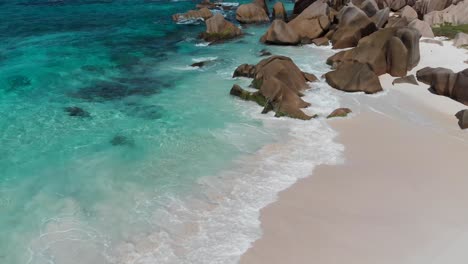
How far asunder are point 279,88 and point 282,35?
12690 millimetres

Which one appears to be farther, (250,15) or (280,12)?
(280,12)

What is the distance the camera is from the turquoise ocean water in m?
13.0

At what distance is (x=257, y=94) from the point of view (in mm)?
22688

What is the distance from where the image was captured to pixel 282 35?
33.5 meters

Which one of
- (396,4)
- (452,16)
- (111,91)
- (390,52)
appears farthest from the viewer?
(396,4)

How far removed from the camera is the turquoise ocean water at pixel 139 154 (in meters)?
13.0

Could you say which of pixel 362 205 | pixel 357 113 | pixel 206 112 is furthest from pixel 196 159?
pixel 357 113

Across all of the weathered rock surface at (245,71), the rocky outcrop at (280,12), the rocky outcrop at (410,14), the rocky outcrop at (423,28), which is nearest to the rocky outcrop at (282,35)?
the weathered rock surface at (245,71)

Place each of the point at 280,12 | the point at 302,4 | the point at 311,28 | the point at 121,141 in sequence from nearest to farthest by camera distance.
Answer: the point at 121,141 < the point at 311,28 < the point at 280,12 < the point at 302,4

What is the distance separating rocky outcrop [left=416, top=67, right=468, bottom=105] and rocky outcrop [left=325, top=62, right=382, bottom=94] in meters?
2.72

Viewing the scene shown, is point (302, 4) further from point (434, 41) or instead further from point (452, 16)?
point (434, 41)

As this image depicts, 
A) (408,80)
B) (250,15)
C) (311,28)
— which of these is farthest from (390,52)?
(250,15)

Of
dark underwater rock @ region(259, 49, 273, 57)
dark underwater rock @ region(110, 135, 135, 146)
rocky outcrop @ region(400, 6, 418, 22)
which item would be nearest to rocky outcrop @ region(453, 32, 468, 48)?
rocky outcrop @ region(400, 6, 418, 22)

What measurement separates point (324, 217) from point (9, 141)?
14059 millimetres
